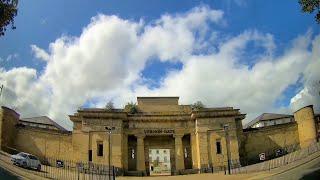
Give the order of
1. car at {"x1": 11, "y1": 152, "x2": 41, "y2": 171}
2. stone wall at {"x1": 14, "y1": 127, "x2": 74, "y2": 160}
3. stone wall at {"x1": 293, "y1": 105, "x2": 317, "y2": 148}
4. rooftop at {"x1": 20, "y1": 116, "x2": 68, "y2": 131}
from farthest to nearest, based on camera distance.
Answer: rooftop at {"x1": 20, "y1": 116, "x2": 68, "y2": 131} → stone wall at {"x1": 293, "y1": 105, "x2": 317, "y2": 148} → stone wall at {"x1": 14, "y1": 127, "x2": 74, "y2": 160} → car at {"x1": 11, "y1": 152, "x2": 41, "y2": 171}

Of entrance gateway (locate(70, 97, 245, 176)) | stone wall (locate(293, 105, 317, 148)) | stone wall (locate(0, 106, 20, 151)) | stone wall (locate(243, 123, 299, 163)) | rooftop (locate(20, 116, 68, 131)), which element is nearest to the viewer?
stone wall (locate(0, 106, 20, 151))

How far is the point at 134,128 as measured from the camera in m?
49.7

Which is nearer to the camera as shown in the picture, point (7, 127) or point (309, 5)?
point (309, 5)

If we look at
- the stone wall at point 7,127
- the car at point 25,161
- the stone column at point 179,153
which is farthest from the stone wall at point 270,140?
the stone wall at point 7,127

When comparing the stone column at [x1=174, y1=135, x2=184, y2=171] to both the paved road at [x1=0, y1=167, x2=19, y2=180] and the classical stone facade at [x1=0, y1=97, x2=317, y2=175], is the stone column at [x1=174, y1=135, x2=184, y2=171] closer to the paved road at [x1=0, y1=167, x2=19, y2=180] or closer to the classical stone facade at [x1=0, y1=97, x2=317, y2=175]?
the classical stone facade at [x1=0, y1=97, x2=317, y2=175]

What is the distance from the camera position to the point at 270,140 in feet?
162

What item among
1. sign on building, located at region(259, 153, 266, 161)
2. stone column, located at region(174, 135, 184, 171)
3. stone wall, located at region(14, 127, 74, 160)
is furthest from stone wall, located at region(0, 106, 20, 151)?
sign on building, located at region(259, 153, 266, 161)

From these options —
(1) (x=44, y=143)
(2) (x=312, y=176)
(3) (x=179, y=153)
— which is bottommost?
(2) (x=312, y=176)

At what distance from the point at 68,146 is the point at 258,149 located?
22739mm

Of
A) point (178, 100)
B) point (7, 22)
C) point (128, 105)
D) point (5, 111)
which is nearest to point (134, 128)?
point (128, 105)

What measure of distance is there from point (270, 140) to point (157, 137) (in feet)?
45.5

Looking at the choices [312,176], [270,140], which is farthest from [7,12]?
[270,140]

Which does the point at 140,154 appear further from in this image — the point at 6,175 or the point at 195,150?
the point at 6,175

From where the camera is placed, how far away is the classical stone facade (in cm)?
4656
